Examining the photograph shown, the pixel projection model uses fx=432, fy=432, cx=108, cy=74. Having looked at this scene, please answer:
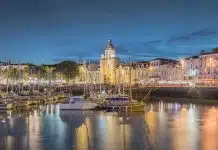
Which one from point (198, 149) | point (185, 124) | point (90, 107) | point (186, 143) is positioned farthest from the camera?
point (90, 107)

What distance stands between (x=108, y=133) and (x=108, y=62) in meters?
145

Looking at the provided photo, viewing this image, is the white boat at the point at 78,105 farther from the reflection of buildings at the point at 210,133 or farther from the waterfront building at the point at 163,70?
the waterfront building at the point at 163,70

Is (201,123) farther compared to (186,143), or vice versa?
(201,123)

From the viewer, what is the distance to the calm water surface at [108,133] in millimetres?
26984

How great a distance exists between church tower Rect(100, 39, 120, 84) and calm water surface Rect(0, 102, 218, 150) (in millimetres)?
129125

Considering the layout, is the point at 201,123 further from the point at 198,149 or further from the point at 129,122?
the point at 198,149

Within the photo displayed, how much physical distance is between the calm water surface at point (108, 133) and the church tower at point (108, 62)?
12912 cm

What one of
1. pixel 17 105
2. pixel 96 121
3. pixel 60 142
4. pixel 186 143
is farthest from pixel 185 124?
pixel 17 105

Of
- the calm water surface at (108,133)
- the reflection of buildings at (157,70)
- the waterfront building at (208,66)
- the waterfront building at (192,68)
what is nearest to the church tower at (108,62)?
the reflection of buildings at (157,70)

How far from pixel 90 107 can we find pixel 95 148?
29.0 m

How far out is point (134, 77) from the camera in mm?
174125

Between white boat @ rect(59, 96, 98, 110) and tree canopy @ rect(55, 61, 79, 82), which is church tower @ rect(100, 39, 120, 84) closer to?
tree canopy @ rect(55, 61, 79, 82)

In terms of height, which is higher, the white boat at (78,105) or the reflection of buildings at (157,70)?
the reflection of buildings at (157,70)

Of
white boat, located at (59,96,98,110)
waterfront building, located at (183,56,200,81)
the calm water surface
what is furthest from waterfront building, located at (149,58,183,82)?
the calm water surface
